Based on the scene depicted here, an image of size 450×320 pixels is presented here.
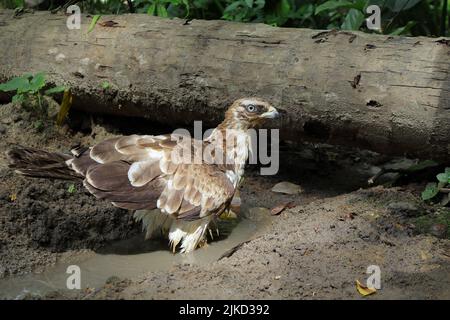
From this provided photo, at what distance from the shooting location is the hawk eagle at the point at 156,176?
187 inches

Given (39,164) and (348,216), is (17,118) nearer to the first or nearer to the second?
(39,164)

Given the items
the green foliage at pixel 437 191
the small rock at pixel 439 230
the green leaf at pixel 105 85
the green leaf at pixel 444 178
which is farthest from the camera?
the green leaf at pixel 105 85

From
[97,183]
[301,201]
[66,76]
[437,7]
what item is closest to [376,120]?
[301,201]

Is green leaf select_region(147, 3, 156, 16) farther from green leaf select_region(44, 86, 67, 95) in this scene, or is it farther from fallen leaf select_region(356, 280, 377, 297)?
fallen leaf select_region(356, 280, 377, 297)

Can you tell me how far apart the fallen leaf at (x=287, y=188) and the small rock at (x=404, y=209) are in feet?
3.71

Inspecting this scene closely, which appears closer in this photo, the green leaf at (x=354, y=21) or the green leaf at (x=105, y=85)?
the green leaf at (x=105, y=85)

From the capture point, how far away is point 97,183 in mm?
4688

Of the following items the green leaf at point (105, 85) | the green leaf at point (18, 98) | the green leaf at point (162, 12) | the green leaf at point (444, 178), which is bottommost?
the green leaf at point (444, 178)

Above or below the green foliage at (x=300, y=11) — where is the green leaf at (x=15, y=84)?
below

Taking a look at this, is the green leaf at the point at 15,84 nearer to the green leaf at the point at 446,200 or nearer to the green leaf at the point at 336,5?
the green leaf at the point at 336,5

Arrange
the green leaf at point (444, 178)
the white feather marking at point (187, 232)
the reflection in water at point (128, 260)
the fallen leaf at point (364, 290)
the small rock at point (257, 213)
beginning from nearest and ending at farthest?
the fallen leaf at point (364, 290), the reflection in water at point (128, 260), the white feather marking at point (187, 232), the green leaf at point (444, 178), the small rock at point (257, 213)

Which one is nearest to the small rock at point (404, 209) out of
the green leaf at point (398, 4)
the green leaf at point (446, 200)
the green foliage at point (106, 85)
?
the green leaf at point (446, 200)

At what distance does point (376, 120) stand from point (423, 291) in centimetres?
169

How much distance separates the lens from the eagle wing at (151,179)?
471 centimetres
